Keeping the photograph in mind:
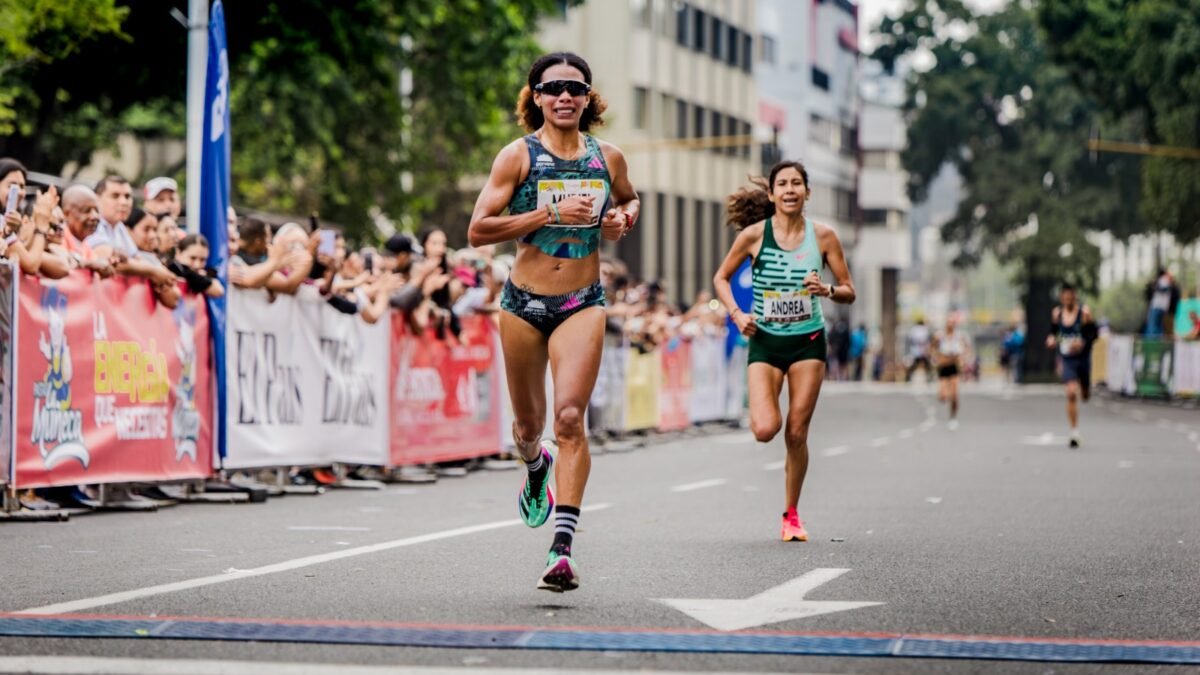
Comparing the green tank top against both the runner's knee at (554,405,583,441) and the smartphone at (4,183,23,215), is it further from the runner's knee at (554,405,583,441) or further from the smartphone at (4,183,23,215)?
the smartphone at (4,183,23,215)

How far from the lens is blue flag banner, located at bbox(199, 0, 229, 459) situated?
49.4 feet

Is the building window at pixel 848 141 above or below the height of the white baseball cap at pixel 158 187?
above

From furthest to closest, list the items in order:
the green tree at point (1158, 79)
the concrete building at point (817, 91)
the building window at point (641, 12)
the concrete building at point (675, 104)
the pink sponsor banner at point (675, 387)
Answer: the concrete building at point (817, 91) < the building window at point (641, 12) < the concrete building at point (675, 104) < the green tree at point (1158, 79) < the pink sponsor banner at point (675, 387)

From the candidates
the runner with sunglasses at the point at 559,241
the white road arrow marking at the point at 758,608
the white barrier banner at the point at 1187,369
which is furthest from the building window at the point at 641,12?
the white road arrow marking at the point at 758,608

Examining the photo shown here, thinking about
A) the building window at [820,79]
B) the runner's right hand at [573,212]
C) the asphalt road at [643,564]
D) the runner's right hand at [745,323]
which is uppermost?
the building window at [820,79]

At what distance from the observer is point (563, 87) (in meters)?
8.78

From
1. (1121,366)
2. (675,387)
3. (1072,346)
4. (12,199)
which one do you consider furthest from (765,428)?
(1121,366)

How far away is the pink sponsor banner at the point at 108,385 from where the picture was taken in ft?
42.3

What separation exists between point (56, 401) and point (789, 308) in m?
4.42

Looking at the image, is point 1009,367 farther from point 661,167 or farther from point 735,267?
point 735,267

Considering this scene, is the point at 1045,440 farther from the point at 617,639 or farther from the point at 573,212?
the point at 617,639

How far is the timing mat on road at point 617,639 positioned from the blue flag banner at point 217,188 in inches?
304

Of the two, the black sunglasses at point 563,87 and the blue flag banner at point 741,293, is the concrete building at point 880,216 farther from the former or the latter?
the black sunglasses at point 563,87

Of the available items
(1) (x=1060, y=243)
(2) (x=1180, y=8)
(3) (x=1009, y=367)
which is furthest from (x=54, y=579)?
(3) (x=1009, y=367)
